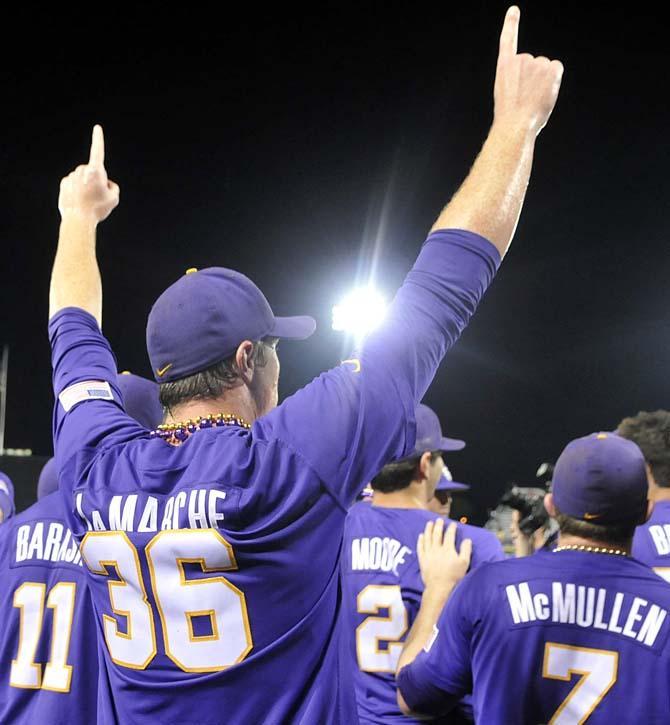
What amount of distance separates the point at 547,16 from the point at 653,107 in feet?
8.20

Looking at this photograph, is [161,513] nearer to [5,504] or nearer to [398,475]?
A: [398,475]

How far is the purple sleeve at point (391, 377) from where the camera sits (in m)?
1.34

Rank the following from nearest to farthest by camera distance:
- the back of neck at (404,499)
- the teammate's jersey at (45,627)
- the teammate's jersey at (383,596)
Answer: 1. the teammate's jersey at (45,627)
2. the teammate's jersey at (383,596)
3. the back of neck at (404,499)

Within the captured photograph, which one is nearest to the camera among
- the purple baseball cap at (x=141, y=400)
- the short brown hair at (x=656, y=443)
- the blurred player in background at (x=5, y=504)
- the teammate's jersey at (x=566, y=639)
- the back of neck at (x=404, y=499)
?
the teammate's jersey at (x=566, y=639)

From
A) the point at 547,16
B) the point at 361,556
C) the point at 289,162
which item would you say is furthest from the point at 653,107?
the point at 361,556

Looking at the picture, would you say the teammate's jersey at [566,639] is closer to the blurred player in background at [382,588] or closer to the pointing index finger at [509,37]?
the blurred player in background at [382,588]

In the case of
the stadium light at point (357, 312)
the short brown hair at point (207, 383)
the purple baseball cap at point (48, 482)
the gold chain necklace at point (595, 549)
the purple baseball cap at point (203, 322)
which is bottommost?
the gold chain necklace at point (595, 549)

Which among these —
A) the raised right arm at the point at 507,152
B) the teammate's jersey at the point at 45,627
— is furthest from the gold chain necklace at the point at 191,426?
the teammate's jersey at the point at 45,627

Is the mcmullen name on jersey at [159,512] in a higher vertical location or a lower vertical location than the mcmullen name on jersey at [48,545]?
lower

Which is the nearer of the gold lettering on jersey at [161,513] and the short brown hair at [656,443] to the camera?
the gold lettering on jersey at [161,513]

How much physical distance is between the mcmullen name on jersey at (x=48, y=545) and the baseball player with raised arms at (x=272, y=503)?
1.21 metres

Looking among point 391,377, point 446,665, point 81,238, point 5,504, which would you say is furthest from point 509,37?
point 5,504

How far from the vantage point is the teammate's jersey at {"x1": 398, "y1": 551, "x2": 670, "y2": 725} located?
236 cm

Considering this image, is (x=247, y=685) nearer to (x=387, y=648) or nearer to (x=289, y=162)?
(x=387, y=648)
